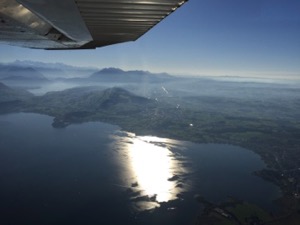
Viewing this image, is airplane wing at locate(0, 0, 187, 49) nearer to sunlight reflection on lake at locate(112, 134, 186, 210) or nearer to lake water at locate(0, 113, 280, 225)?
lake water at locate(0, 113, 280, 225)

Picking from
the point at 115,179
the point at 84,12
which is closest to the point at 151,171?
the point at 115,179

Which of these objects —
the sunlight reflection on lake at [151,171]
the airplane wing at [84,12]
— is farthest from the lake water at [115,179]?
the airplane wing at [84,12]

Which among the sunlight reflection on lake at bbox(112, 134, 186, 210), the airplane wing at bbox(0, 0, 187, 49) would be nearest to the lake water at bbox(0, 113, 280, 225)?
Result: the sunlight reflection on lake at bbox(112, 134, 186, 210)

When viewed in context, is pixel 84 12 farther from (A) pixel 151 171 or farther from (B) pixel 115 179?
(A) pixel 151 171

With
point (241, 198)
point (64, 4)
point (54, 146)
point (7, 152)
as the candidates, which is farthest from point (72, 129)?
point (64, 4)

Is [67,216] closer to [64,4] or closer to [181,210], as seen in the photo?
[181,210]

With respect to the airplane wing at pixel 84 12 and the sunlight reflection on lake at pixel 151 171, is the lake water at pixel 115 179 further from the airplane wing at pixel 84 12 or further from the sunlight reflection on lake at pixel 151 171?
the airplane wing at pixel 84 12
